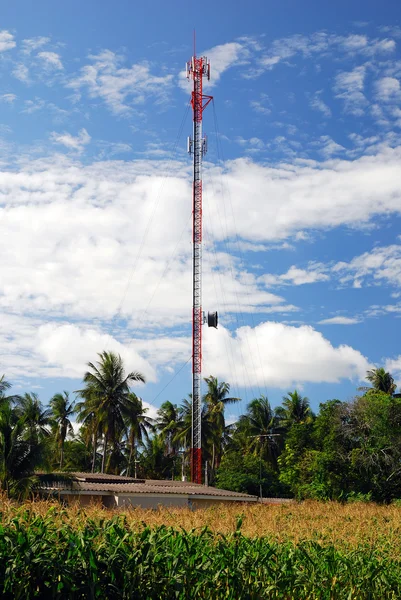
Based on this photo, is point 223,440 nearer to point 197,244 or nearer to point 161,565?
point 197,244

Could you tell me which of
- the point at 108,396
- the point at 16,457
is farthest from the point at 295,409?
the point at 16,457

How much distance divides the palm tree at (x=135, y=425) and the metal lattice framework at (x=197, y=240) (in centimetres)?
1134

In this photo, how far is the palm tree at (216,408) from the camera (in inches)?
2474

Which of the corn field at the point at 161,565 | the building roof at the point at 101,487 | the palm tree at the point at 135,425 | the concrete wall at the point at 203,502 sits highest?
the palm tree at the point at 135,425

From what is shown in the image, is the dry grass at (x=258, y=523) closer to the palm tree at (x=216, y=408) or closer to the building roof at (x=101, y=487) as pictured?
the building roof at (x=101, y=487)

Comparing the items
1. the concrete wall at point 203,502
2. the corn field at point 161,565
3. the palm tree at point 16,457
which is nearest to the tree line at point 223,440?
the palm tree at point 16,457

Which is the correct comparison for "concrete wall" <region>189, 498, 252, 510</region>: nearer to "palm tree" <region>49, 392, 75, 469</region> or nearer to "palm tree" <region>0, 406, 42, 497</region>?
"palm tree" <region>0, 406, 42, 497</region>

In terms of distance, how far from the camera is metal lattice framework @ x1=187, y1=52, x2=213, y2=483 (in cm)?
4297

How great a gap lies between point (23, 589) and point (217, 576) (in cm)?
309

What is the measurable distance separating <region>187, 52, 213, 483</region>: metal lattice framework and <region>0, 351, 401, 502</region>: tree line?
655 centimetres

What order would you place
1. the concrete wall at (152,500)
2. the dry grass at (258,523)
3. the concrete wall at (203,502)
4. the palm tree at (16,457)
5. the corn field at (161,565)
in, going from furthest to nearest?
the concrete wall at (203,502) → the concrete wall at (152,500) → the palm tree at (16,457) → the dry grass at (258,523) → the corn field at (161,565)

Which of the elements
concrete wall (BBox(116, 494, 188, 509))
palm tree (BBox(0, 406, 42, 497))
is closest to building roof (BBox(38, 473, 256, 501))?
concrete wall (BBox(116, 494, 188, 509))

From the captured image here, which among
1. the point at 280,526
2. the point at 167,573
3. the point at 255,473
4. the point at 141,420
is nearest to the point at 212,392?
the point at 141,420

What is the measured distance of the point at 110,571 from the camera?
9523mm
